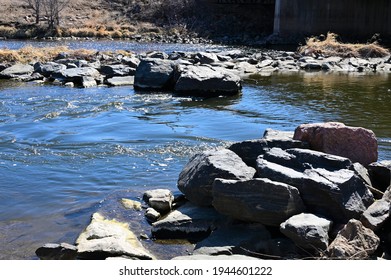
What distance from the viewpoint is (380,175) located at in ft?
22.2

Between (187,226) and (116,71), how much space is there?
1464cm

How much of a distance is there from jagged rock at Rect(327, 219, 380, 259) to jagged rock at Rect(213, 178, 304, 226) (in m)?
0.67

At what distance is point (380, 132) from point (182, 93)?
6367 millimetres

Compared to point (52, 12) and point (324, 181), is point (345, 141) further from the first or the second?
point (52, 12)

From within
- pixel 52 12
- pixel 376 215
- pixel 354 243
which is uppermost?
pixel 52 12

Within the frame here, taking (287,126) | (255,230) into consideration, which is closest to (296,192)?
(255,230)

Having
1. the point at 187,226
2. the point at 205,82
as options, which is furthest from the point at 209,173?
the point at 205,82

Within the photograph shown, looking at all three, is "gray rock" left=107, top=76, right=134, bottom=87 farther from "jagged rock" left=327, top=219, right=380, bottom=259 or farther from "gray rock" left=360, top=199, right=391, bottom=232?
"jagged rock" left=327, top=219, right=380, bottom=259

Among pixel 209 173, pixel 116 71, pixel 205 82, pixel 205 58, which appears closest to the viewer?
pixel 209 173

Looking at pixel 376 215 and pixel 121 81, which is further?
pixel 121 81

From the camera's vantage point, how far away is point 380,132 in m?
12.3

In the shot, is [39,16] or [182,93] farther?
[39,16]

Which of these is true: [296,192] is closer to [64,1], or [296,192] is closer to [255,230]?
[255,230]
